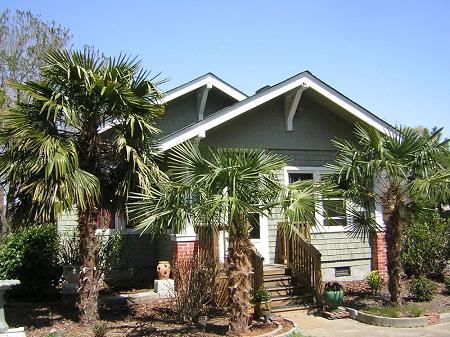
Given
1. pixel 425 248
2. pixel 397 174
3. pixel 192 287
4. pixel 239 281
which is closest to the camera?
pixel 239 281

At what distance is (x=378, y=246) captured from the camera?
13836mm

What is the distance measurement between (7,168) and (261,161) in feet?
14.9

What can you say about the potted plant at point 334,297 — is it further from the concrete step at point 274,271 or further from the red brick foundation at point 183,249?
the red brick foundation at point 183,249

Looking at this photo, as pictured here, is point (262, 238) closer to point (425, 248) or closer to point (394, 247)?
point (394, 247)

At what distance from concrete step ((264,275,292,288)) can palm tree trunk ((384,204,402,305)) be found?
2.41 m

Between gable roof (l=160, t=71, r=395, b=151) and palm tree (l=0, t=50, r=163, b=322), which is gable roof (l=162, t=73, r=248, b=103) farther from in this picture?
palm tree (l=0, t=50, r=163, b=322)

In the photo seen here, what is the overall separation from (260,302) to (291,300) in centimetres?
155

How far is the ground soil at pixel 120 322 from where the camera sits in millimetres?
8539

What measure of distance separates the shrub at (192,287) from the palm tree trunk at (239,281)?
4.98 ft

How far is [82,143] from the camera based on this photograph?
374 inches

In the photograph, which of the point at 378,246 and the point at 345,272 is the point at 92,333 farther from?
the point at 378,246

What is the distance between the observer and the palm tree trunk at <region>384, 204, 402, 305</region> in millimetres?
9945

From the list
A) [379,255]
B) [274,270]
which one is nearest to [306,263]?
[274,270]

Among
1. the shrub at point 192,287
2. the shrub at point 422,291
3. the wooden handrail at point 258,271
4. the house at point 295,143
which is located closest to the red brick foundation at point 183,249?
the house at point 295,143
